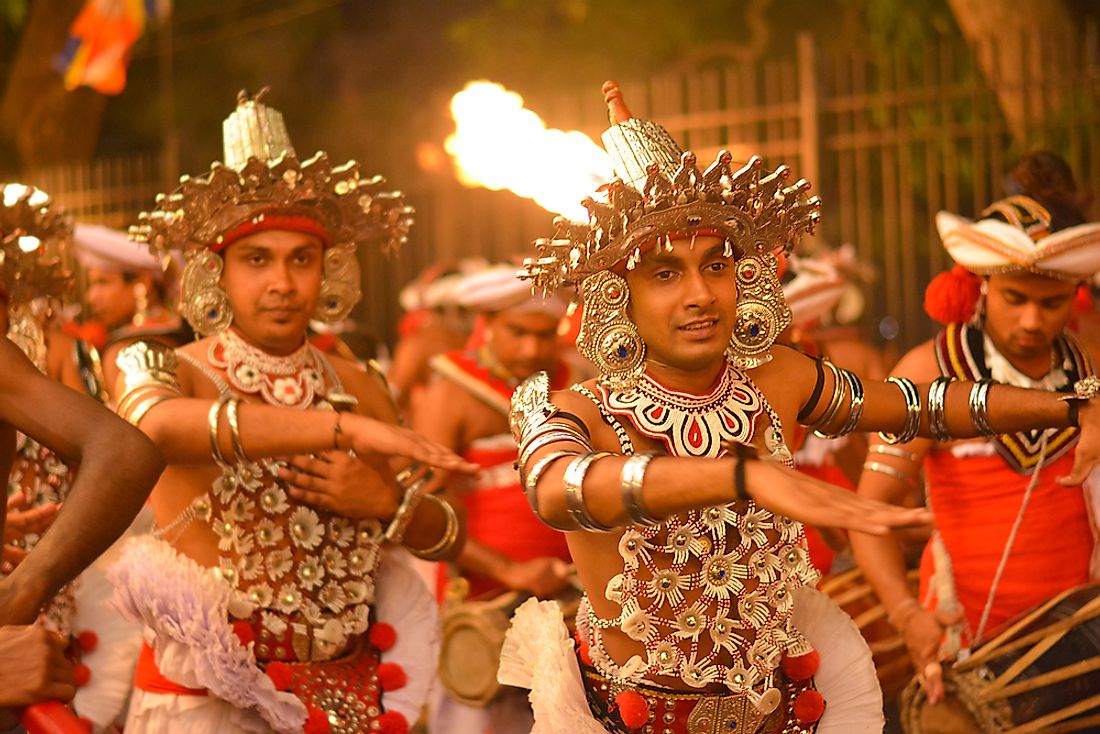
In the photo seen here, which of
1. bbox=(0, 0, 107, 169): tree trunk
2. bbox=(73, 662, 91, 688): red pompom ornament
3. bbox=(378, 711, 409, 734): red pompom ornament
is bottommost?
bbox=(378, 711, 409, 734): red pompom ornament

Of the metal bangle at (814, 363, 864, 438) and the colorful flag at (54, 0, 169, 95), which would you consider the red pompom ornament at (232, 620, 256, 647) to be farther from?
the colorful flag at (54, 0, 169, 95)

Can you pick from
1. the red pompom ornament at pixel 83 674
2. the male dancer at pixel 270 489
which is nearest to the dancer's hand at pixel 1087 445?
the male dancer at pixel 270 489

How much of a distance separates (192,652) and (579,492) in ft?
5.44

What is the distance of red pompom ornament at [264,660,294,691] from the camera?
450cm

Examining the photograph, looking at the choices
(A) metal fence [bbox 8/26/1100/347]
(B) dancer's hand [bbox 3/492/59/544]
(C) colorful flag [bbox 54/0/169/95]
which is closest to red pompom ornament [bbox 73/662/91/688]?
(B) dancer's hand [bbox 3/492/59/544]

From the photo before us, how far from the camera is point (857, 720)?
3.97 meters

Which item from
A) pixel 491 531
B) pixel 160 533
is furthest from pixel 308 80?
pixel 160 533

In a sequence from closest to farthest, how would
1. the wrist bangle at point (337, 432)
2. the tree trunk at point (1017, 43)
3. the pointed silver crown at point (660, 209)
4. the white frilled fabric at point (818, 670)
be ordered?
1. the pointed silver crown at point (660, 209)
2. the white frilled fabric at point (818, 670)
3. the wrist bangle at point (337, 432)
4. the tree trunk at point (1017, 43)

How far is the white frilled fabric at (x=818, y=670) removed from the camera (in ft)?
12.6

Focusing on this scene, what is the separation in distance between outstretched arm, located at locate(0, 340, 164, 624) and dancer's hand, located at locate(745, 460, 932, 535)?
117cm

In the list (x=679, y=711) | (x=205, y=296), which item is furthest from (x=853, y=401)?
(x=205, y=296)

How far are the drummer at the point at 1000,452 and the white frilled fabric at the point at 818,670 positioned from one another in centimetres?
94

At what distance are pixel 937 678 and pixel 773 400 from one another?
3.85 ft

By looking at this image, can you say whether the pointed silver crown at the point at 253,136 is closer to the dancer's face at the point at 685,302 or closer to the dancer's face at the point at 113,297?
the dancer's face at the point at 685,302
